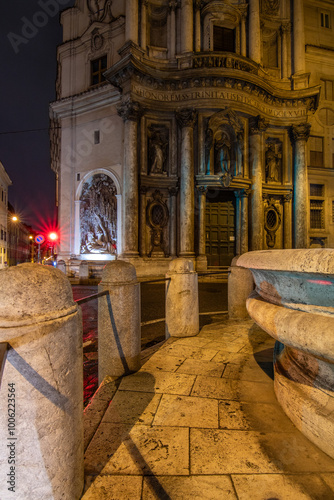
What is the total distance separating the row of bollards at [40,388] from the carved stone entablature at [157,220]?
47.5 ft

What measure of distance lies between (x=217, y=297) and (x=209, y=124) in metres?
10.7

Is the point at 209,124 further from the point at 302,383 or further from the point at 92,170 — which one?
the point at 302,383

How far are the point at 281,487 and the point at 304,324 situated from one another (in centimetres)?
89

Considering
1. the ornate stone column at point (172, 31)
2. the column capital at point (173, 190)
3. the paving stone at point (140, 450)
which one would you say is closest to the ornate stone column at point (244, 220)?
the column capital at point (173, 190)

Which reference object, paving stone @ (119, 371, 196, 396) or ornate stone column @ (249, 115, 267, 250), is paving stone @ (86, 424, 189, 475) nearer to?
paving stone @ (119, 371, 196, 396)

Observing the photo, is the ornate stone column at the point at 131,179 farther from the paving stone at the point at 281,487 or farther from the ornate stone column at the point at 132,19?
the paving stone at the point at 281,487

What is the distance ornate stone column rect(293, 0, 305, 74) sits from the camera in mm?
18172

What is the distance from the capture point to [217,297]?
9.40 metres

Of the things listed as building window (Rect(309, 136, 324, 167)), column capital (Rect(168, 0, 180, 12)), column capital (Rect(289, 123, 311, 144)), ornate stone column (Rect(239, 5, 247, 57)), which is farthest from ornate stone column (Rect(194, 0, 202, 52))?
building window (Rect(309, 136, 324, 167))

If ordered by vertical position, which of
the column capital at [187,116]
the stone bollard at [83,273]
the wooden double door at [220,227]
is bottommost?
the stone bollard at [83,273]

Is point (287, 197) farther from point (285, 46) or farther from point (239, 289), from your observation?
point (239, 289)

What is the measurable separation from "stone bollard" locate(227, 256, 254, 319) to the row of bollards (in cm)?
438

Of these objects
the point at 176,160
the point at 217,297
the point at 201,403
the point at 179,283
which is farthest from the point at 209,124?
the point at 201,403

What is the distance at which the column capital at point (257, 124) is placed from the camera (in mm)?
16531
